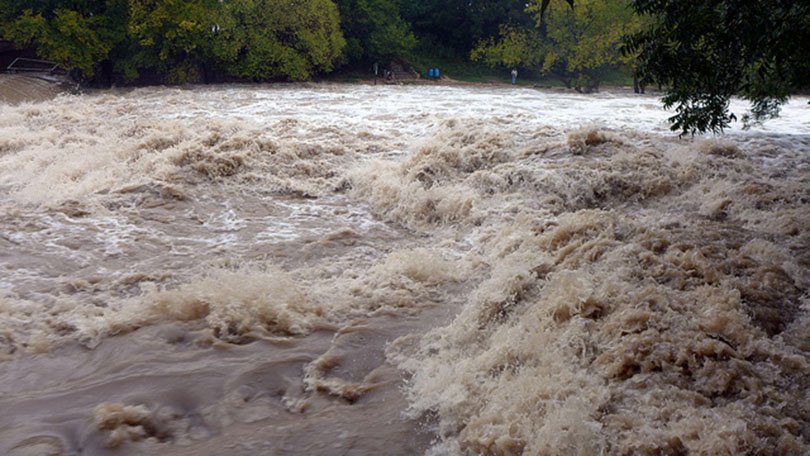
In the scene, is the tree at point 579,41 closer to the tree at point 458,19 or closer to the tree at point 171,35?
the tree at point 458,19

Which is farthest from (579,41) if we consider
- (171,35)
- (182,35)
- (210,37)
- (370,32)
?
(171,35)

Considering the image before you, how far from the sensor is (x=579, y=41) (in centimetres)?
2052

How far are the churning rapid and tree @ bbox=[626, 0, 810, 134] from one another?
3.94 ft

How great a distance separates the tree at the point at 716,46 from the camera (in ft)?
13.1

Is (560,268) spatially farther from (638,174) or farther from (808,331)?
(638,174)

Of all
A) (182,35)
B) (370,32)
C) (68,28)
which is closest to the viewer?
(68,28)

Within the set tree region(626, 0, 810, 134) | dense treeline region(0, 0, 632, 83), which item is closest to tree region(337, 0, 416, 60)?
dense treeline region(0, 0, 632, 83)

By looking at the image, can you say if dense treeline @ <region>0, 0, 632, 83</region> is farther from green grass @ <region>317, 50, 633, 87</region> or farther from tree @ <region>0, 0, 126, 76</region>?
green grass @ <region>317, 50, 633, 87</region>

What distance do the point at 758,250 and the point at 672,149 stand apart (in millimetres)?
3625

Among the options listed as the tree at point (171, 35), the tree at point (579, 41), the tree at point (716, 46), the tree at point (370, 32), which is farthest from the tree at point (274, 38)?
the tree at point (716, 46)

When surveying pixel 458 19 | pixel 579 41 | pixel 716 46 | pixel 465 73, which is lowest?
pixel 716 46

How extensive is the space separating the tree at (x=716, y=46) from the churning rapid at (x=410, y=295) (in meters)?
1.20

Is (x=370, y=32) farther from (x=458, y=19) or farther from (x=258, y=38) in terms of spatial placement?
(x=458, y=19)

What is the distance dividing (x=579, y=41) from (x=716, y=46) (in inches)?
667
